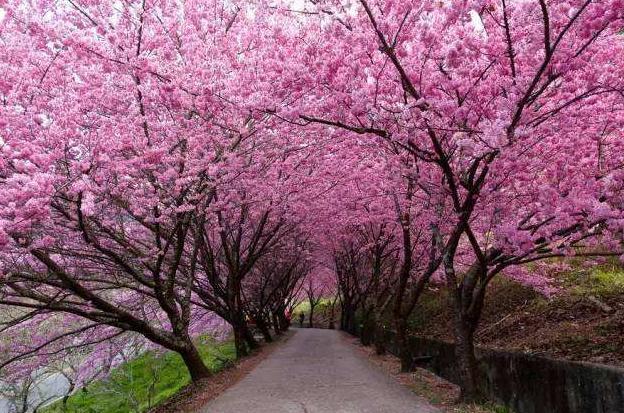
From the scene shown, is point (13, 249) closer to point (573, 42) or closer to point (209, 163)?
point (209, 163)

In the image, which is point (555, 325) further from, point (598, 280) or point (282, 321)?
point (282, 321)

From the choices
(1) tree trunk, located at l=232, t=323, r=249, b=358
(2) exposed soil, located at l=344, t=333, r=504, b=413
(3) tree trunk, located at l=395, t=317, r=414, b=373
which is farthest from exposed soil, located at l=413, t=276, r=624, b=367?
(1) tree trunk, located at l=232, t=323, r=249, b=358

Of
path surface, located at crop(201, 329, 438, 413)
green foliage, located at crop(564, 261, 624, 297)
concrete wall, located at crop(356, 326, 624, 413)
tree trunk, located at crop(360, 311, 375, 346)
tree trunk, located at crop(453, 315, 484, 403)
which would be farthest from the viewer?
tree trunk, located at crop(360, 311, 375, 346)

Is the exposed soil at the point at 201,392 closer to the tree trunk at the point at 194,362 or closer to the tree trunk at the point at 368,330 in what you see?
the tree trunk at the point at 194,362

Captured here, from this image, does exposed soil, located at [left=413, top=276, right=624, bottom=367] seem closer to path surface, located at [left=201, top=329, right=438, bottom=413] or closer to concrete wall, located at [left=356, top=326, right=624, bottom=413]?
concrete wall, located at [left=356, top=326, right=624, bottom=413]

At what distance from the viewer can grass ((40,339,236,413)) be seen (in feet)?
63.0

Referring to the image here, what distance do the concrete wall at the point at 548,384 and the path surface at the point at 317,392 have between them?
4.65 feet

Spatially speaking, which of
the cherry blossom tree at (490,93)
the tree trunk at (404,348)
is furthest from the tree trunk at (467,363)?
A: the tree trunk at (404,348)

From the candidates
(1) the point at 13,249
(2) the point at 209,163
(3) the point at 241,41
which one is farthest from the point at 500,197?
(1) the point at 13,249

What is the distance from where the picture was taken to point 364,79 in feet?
24.3

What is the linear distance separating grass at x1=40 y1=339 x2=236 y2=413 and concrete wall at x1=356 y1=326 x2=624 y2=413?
9.39m

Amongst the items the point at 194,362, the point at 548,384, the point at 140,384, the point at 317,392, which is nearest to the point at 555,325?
the point at 548,384

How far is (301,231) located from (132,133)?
13151 millimetres

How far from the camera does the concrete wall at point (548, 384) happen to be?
595cm
